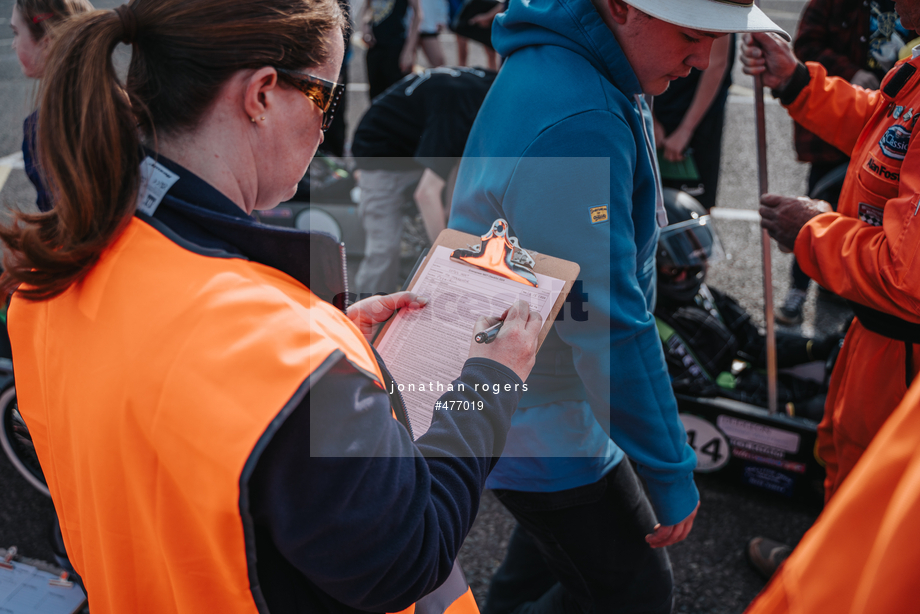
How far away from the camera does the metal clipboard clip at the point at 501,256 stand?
1251 mm

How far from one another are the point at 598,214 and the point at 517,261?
0.62 feet

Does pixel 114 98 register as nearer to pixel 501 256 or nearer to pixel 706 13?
pixel 501 256

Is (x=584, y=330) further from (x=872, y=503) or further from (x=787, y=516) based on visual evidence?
(x=787, y=516)

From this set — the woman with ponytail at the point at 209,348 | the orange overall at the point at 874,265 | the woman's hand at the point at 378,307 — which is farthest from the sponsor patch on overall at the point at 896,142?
the woman with ponytail at the point at 209,348

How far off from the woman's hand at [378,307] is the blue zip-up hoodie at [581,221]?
0.26 meters

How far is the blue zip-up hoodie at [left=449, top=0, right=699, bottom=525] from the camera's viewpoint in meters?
1.30

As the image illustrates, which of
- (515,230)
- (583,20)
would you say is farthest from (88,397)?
(583,20)

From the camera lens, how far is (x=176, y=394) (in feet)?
2.48

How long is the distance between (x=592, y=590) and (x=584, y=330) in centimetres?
71

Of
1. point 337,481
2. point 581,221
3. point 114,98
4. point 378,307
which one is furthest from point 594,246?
point 114,98

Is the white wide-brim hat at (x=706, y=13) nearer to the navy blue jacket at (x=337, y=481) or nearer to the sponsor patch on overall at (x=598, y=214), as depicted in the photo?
the sponsor patch on overall at (x=598, y=214)

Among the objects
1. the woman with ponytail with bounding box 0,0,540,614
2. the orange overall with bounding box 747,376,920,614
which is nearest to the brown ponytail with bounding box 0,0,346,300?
the woman with ponytail with bounding box 0,0,540,614

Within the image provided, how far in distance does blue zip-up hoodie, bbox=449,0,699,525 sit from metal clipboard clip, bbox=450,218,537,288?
0.22 feet

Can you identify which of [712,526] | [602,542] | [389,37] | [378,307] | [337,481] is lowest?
[712,526]
